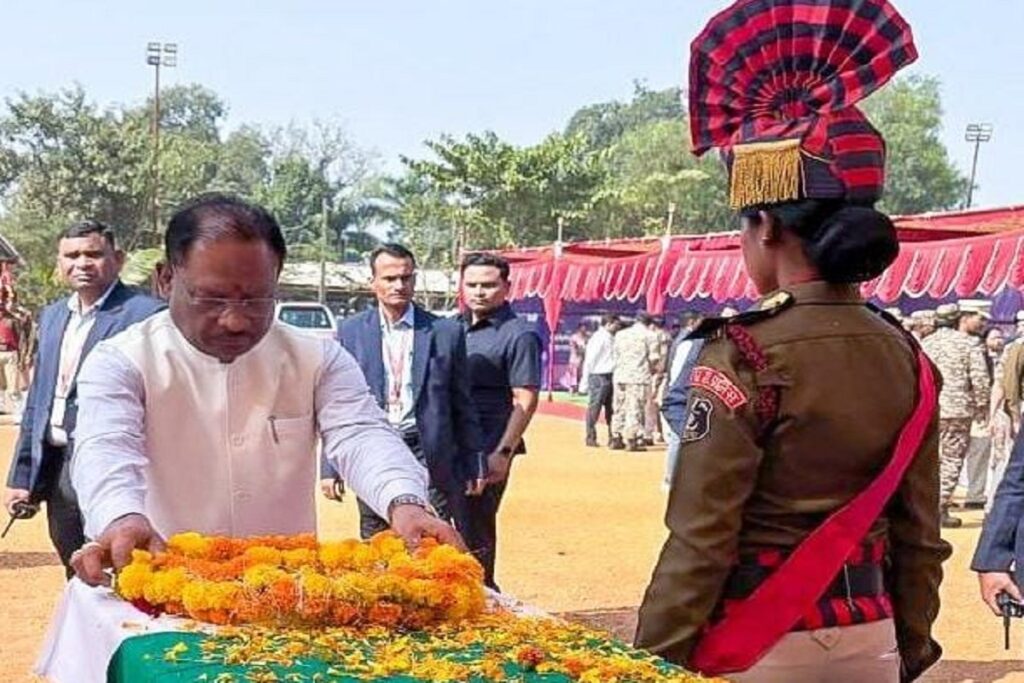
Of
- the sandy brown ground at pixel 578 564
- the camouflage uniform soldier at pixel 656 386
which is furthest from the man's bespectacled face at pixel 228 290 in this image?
the camouflage uniform soldier at pixel 656 386

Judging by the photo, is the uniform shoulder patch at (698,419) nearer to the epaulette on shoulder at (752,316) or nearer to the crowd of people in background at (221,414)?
the epaulette on shoulder at (752,316)

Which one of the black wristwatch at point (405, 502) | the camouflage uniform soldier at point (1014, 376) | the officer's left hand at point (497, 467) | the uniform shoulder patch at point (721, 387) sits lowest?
the officer's left hand at point (497, 467)

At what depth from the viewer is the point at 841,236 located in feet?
8.38

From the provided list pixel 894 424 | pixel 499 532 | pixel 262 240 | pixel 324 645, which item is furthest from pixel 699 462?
pixel 499 532

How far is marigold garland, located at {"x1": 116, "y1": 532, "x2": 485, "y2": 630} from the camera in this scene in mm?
2230

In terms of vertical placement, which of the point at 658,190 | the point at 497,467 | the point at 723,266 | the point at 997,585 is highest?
the point at 658,190

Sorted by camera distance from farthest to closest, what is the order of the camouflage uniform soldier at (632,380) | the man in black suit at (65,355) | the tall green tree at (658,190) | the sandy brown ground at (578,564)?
the tall green tree at (658,190) → the camouflage uniform soldier at (632,380) → the sandy brown ground at (578,564) → the man in black suit at (65,355)

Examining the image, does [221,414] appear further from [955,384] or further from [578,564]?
[955,384]

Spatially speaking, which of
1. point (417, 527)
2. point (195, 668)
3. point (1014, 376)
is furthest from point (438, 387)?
point (1014, 376)

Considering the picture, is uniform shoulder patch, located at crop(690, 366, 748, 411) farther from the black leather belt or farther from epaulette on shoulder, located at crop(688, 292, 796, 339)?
the black leather belt

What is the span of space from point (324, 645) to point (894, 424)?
1.16 metres

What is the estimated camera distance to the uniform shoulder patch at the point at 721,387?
2.46 m

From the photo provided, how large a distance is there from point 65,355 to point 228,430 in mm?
2886

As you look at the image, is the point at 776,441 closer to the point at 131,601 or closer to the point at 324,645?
the point at 324,645
